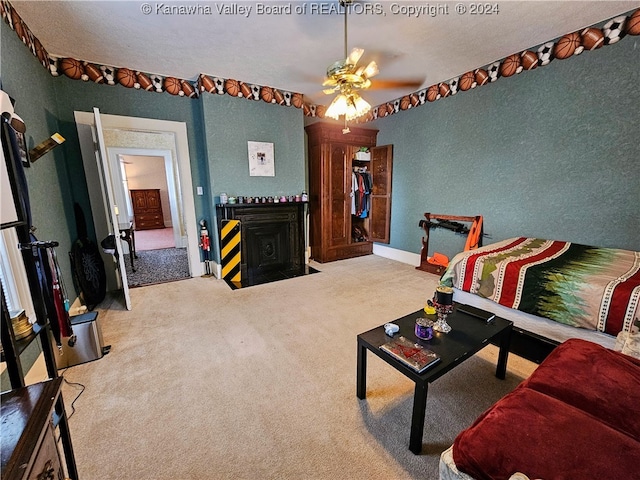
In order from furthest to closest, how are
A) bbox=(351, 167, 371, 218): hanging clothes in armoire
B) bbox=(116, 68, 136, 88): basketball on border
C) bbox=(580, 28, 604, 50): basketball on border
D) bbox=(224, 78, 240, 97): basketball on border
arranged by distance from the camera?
bbox=(351, 167, 371, 218): hanging clothes in armoire
bbox=(224, 78, 240, 97): basketball on border
bbox=(116, 68, 136, 88): basketball on border
bbox=(580, 28, 604, 50): basketball on border

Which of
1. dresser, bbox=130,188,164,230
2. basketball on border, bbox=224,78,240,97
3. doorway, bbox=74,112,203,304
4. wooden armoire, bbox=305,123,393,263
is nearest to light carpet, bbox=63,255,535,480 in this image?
doorway, bbox=74,112,203,304

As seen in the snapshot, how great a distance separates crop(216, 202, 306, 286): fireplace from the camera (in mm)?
3846

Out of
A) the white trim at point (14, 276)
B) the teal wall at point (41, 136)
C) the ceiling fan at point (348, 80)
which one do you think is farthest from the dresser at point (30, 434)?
the ceiling fan at point (348, 80)

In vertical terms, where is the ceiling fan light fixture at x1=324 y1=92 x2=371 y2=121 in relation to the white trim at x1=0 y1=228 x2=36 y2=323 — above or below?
above

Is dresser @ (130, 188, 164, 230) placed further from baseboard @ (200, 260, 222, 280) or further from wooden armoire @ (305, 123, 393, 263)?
wooden armoire @ (305, 123, 393, 263)

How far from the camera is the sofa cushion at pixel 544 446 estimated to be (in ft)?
2.62

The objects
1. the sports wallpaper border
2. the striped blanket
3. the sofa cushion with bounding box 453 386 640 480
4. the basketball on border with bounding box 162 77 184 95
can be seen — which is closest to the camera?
the sofa cushion with bounding box 453 386 640 480

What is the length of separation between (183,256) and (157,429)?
4248 mm

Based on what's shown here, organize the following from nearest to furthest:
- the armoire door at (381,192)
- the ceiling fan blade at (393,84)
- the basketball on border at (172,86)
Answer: the basketball on border at (172,86) → the ceiling fan blade at (393,84) → the armoire door at (381,192)

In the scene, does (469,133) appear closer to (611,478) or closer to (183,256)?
(611,478)

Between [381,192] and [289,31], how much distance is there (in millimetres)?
2925

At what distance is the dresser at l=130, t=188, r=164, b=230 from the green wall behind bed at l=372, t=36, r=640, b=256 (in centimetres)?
769

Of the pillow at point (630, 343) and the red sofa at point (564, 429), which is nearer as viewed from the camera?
the red sofa at point (564, 429)

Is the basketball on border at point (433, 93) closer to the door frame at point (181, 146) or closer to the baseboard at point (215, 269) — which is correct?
the door frame at point (181, 146)
